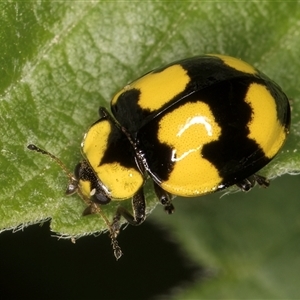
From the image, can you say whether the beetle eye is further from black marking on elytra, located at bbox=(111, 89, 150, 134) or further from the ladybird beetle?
black marking on elytra, located at bbox=(111, 89, 150, 134)

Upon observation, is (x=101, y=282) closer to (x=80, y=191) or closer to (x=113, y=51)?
(x=80, y=191)

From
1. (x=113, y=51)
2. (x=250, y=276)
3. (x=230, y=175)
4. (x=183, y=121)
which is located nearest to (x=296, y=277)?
(x=250, y=276)

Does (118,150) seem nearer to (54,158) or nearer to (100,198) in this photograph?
(100,198)

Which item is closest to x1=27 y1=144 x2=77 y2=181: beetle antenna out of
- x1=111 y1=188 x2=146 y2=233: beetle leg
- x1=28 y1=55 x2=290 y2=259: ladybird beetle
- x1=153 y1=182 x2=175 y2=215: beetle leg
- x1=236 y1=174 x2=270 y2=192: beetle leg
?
x1=28 y1=55 x2=290 y2=259: ladybird beetle

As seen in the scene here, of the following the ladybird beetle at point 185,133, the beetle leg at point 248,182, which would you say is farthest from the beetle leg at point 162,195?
the beetle leg at point 248,182

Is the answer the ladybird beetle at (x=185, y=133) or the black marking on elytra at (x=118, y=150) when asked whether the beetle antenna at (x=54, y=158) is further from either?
the black marking on elytra at (x=118, y=150)

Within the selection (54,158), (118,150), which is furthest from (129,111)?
(54,158)
